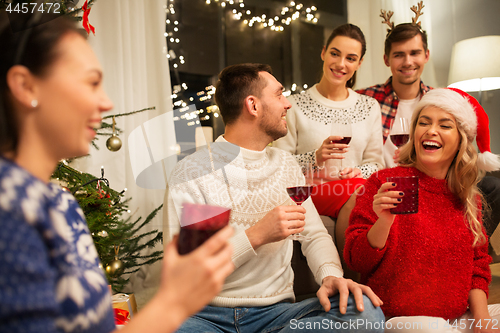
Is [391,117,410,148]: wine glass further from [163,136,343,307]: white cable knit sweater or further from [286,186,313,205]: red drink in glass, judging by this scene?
[286,186,313,205]: red drink in glass

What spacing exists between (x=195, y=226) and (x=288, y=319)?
32.3 inches

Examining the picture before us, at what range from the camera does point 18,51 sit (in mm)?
415

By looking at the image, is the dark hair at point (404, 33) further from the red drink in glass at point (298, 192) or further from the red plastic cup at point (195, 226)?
the red plastic cup at point (195, 226)

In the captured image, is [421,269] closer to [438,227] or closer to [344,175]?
[438,227]

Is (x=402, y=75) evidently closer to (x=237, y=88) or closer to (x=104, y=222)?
(x=237, y=88)

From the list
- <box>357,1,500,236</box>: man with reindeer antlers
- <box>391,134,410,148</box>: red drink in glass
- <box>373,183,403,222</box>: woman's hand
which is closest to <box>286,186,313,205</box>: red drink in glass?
<box>373,183,403,222</box>: woman's hand

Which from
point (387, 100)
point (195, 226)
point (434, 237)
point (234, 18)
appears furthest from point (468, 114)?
point (234, 18)

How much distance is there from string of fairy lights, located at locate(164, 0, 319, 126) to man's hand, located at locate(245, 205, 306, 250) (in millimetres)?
940

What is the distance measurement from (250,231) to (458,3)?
11.6 ft

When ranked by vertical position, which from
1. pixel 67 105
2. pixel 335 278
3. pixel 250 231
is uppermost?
pixel 67 105

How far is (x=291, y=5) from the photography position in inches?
139

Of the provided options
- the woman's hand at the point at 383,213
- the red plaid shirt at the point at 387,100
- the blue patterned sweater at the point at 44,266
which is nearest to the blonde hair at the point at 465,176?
the woman's hand at the point at 383,213

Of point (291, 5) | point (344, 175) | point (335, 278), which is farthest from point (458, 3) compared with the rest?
point (335, 278)

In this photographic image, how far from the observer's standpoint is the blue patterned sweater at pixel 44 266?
0.38 metres
